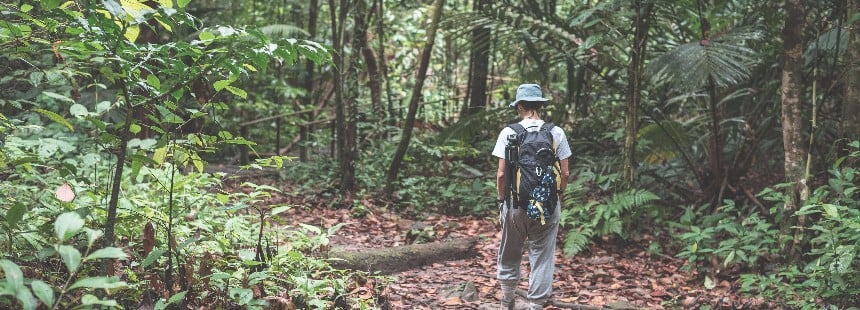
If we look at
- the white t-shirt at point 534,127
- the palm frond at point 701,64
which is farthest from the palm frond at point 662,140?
the white t-shirt at point 534,127

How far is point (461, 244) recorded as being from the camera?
6.70 meters

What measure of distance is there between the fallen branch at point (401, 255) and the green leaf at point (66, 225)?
310cm

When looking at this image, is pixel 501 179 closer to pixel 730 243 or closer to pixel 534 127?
pixel 534 127

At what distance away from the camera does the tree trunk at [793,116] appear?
Answer: 539 cm

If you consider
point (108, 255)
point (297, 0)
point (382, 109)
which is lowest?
point (108, 255)

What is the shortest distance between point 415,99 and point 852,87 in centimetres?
469

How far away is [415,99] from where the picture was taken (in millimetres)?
8227

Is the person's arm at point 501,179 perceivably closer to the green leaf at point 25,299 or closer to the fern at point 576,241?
the fern at point 576,241

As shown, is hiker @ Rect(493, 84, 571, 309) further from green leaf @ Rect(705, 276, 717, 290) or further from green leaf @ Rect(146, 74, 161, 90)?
green leaf @ Rect(146, 74, 161, 90)

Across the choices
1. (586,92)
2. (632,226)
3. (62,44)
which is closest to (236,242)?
(62,44)

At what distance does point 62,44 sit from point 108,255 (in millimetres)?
1213

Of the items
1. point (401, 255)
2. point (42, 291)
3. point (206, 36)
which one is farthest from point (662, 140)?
point (42, 291)

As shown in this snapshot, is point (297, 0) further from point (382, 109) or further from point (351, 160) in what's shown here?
point (351, 160)

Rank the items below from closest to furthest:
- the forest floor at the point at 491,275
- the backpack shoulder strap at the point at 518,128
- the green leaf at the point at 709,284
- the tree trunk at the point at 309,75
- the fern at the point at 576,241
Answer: the backpack shoulder strap at the point at 518,128 < the forest floor at the point at 491,275 < the green leaf at the point at 709,284 < the fern at the point at 576,241 < the tree trunk at the point at 309,75
